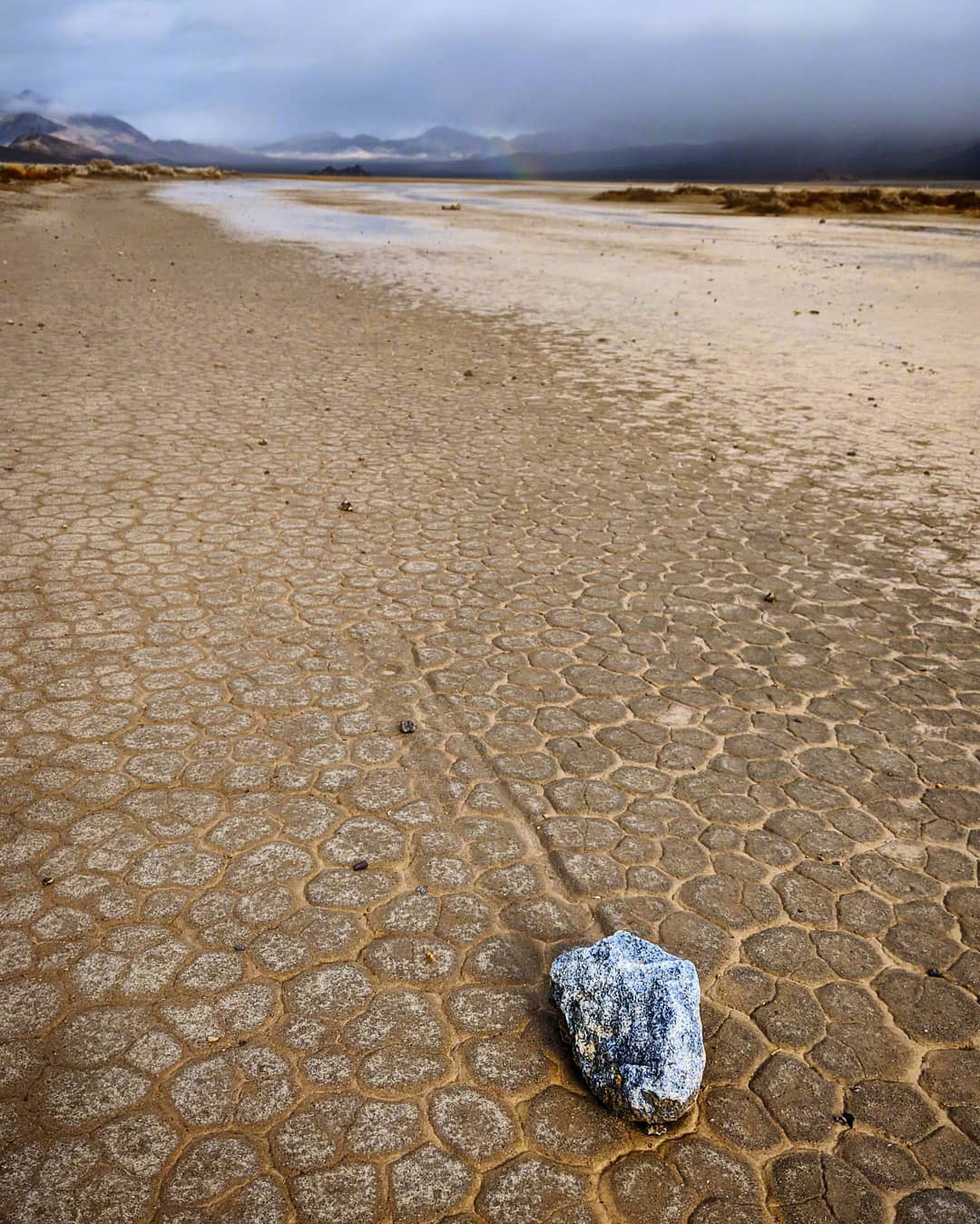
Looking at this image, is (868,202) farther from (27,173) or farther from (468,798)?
(468,798)

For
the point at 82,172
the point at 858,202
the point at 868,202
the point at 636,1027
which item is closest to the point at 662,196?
the point at 858,202

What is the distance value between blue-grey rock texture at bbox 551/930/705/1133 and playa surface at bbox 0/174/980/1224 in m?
0.13

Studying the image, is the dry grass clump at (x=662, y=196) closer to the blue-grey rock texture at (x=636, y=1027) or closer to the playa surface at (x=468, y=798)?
the playa surface at (x=468, y=798)

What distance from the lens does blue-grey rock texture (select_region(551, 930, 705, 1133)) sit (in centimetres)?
288

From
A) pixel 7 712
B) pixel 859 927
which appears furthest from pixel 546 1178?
pixel 7 712

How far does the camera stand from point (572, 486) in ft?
28.6

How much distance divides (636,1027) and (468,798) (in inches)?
66.3

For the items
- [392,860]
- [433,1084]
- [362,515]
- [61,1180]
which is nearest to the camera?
[61,1180]

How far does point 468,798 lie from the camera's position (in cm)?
446

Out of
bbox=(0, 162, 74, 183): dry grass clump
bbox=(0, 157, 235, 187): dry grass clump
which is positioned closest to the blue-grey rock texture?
bbox=(0, 157, 235, 187): dry grass clump

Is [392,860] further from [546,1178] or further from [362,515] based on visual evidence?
[362,515]

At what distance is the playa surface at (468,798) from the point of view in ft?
9.40

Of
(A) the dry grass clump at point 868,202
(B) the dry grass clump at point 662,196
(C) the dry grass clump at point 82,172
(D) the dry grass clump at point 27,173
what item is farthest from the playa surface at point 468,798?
(B) the dry grass clump at point 662,196

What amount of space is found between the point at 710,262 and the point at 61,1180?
29.3 metres
